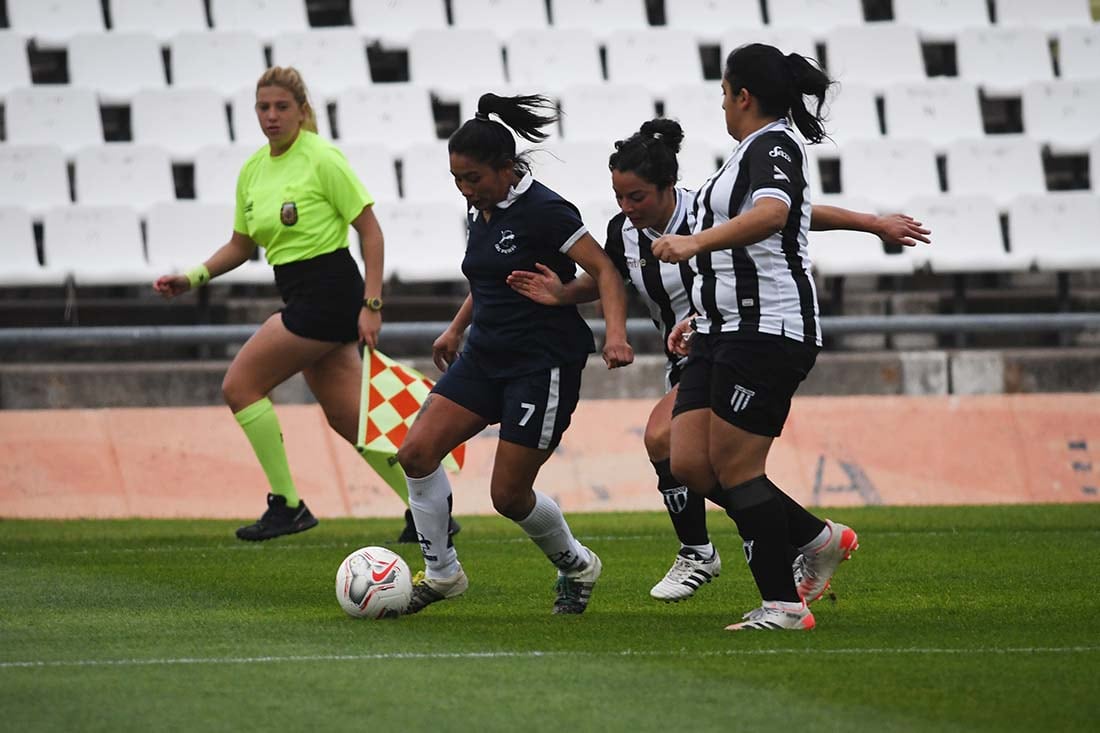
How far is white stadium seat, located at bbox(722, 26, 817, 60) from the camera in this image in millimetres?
14383

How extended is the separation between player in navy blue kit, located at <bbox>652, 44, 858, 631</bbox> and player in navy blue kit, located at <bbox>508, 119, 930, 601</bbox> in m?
0.22

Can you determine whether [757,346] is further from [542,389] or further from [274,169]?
[274,169]

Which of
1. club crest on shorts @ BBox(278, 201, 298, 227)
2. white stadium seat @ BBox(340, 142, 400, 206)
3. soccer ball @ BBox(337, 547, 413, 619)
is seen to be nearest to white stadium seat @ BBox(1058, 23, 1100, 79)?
white stadium seat @ BBox(340, 142, 400, 206)

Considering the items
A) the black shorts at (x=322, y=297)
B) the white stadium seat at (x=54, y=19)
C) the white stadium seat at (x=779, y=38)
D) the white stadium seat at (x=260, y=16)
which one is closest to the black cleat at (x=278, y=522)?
the black shorts at (x=322, y=297)

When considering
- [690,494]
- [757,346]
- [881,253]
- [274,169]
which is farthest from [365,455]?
[881,253]

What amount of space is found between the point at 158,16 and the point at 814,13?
5.67 m

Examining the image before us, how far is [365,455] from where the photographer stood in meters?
8.77

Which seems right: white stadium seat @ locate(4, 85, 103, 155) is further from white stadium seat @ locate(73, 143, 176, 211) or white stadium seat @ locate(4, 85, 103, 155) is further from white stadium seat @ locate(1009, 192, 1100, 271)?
white stadium seat @ locate(1009, 192, 1100, 271)

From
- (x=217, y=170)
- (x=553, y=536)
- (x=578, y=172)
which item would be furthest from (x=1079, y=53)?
(x=553, y=536)

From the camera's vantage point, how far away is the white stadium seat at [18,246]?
12.1 metres

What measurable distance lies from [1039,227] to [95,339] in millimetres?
7222

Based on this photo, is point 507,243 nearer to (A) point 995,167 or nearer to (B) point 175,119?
(B) point 175,119

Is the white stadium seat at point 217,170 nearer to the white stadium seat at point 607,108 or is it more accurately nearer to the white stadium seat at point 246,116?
the white stadium seat at point 246,116

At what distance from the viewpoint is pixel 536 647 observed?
5434mm
